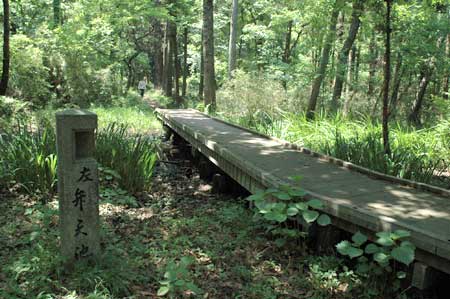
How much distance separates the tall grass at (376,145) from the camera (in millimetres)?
5575

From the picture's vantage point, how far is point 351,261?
3.68 metres

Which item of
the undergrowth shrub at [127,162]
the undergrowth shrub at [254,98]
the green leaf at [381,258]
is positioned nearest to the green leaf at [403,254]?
the green leaf at [381,258]

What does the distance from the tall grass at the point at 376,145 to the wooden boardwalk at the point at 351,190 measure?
603mm

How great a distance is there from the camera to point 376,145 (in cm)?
629

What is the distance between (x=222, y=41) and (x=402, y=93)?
14703 millimetres

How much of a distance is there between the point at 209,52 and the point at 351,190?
9.78m

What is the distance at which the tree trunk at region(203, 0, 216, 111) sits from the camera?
41.8 feet

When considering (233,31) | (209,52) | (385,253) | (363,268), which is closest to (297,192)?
(363,268)

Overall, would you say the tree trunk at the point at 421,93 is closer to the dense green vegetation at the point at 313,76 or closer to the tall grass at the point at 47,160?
the dense green vegetation at the point at 313,76

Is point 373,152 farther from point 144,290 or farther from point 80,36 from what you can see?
point 80,36

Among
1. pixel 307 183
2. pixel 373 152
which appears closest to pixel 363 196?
pixel 307 183

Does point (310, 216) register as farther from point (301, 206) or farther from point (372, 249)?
point (372, 249)

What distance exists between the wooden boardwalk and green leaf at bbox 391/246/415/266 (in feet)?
0.48

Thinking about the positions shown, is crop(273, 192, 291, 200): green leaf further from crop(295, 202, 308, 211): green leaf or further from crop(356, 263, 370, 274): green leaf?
crop(356, 263, 370, 274): green leaf
